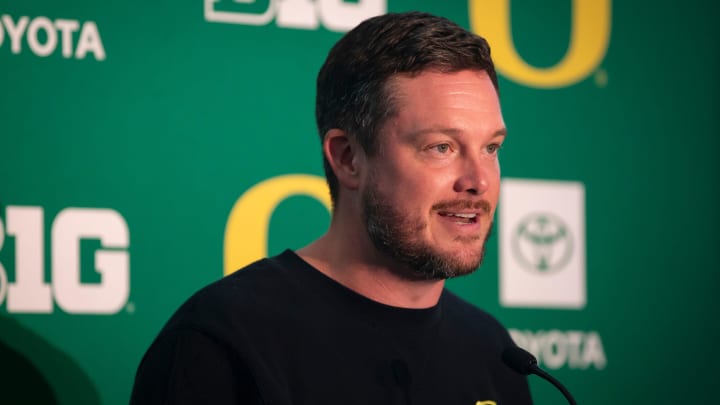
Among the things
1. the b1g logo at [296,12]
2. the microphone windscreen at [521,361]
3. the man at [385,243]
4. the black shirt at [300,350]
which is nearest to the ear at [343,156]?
the man at [385,243]

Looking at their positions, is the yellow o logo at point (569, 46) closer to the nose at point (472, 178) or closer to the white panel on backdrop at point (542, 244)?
the white panel on backdrop at point (542, 244)

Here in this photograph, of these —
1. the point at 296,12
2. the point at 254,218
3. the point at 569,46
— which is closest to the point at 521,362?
the point at 254,218

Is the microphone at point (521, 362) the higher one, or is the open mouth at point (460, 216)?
the open mouth at point (460, 216)

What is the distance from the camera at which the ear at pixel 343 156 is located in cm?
251

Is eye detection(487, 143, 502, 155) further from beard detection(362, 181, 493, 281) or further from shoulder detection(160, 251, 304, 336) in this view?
shoulder detection(160, 251, 304, 336)

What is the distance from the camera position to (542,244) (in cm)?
367

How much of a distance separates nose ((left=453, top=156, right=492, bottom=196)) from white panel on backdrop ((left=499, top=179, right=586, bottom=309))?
4.13 ft

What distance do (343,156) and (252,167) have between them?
30.0 inches

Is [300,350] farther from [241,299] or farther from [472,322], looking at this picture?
[472,322]

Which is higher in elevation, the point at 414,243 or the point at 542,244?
the point at 414,243

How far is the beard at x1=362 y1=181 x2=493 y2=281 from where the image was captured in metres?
2.39

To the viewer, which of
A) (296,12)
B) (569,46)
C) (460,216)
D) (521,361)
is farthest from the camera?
(569,46)

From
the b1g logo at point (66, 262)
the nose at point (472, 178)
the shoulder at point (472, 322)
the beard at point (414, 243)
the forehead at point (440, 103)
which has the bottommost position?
the shoulder at point (472, 322)

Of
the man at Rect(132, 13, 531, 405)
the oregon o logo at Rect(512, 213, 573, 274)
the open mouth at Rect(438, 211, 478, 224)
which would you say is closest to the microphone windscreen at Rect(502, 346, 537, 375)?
the man at Rect(132, 13, 531, 405)
